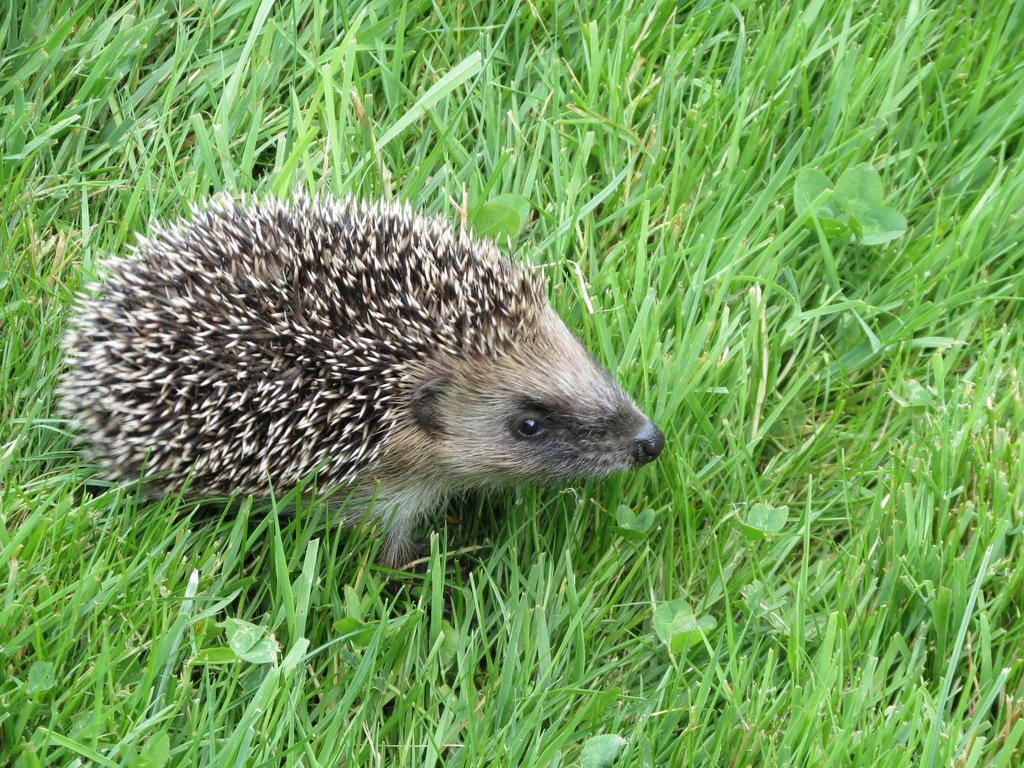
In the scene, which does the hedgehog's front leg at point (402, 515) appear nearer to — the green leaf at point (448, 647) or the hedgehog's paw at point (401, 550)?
the hedgehog's paw at point (401, 550)

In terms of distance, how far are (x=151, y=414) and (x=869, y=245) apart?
11.2ft

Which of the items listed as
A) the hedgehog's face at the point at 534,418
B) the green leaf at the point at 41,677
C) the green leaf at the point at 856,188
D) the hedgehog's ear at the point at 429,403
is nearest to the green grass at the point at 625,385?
the green leaf at the point at 41,677

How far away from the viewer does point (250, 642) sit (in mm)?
4613

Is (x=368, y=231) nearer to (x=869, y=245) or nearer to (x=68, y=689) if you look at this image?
(x=68, y=689)

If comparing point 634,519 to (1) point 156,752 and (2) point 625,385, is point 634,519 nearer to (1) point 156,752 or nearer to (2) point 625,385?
(2) point 625,385

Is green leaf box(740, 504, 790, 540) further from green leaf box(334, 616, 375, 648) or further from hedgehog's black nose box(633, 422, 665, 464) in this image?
green leaf box(334, 616, 375, 648)

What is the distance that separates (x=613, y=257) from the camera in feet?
20.0

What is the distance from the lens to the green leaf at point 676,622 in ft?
16.5

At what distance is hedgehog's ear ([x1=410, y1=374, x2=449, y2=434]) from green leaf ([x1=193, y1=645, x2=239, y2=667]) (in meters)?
1.27

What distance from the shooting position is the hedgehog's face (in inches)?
209

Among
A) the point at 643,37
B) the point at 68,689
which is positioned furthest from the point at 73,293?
the point at 643,37

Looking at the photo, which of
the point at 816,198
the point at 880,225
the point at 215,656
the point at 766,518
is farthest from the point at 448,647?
the point at 880,225

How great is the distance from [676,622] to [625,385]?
1.10 meters

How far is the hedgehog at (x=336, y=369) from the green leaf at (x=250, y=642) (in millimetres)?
626
